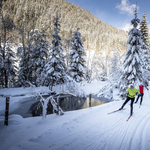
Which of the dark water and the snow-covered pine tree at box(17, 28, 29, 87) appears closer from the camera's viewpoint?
the dark water

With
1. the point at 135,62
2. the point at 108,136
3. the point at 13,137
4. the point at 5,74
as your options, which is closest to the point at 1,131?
the point at 13,137

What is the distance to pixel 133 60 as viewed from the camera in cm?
1022

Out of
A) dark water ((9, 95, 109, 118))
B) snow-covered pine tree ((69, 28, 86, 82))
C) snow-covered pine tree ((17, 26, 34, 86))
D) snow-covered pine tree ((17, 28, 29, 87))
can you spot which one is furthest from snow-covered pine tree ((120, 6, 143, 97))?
snow-covered pine tree ((17, 28, 29, 87))

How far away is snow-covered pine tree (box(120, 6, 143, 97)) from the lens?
10.3 metres

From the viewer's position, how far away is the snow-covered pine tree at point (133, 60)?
405 inches

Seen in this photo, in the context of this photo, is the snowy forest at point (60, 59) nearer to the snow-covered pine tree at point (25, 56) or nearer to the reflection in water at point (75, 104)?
the snow-covered pine tree at point (25, 56)

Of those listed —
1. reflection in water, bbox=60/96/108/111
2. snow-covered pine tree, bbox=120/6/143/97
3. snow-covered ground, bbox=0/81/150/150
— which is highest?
snow-covered pine tree, bbox=120/6/143/97

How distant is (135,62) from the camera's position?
10.6m

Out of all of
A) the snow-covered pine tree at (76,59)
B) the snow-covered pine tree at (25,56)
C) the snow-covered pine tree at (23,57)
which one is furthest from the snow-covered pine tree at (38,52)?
the snow-covered pine tree at (76,59)

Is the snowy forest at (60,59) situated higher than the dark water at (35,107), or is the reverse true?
the snowy forest at (60,59)

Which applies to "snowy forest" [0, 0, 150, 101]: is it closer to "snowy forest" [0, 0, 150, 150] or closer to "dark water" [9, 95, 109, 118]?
"snowy forest" [0, 0, 150, 150]

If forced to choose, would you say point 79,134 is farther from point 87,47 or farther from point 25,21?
point 87,47

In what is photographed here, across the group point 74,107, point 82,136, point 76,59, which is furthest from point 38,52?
point 82,136

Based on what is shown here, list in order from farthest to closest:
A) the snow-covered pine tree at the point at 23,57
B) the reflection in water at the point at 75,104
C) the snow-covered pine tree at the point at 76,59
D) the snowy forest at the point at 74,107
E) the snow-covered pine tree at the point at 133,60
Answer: the snow-covered pine tree at the point at 76,59 < the snow-covered pine tree at the point at 23,57 < the reflection in water at the point at 75,104 < the snow-covered pine tree at the point at 133,60 < the snowy forest at the point at 74,107
